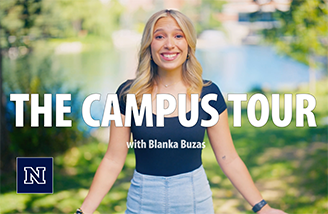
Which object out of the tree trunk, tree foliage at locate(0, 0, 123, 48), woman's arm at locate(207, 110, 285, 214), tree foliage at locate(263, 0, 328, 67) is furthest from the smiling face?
the tree trunk

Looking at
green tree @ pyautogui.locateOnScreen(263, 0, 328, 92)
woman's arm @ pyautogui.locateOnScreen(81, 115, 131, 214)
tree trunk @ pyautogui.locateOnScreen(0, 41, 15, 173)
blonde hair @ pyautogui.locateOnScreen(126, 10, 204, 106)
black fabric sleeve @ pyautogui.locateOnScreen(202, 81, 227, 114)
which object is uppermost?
green tree @ pyautogui.locateOnScreen(263, 0, 328, 92)

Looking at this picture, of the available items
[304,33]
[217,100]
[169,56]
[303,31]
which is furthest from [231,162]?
[304,33]

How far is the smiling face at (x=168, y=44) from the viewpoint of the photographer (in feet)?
5.53

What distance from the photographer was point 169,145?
1634mm

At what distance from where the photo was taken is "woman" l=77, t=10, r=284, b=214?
64.6 inches

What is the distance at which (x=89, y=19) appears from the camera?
15.6 feet

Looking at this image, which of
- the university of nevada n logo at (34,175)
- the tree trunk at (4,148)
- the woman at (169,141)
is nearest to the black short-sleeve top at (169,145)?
the woman at (169,141)

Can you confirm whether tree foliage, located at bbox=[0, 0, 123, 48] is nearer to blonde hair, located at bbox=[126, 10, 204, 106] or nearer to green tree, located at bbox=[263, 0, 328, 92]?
green tree, located at bbox=[263, 0, 328, 92]

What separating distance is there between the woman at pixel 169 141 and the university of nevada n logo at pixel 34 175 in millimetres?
1000

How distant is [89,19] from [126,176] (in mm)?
2120

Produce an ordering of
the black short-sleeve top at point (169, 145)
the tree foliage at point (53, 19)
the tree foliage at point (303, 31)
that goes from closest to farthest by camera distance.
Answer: the black short-sleeve top at point (169, 145) < the tree foliage at point (303, 31) < the tree foliage at point (53, 19)

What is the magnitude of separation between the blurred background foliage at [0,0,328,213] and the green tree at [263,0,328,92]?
15 mm

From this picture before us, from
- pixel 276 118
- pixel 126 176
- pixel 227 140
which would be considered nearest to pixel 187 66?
pixel 227 140

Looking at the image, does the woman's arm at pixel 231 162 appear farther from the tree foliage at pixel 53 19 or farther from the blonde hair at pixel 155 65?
the tree foliage at pixel 53 19
